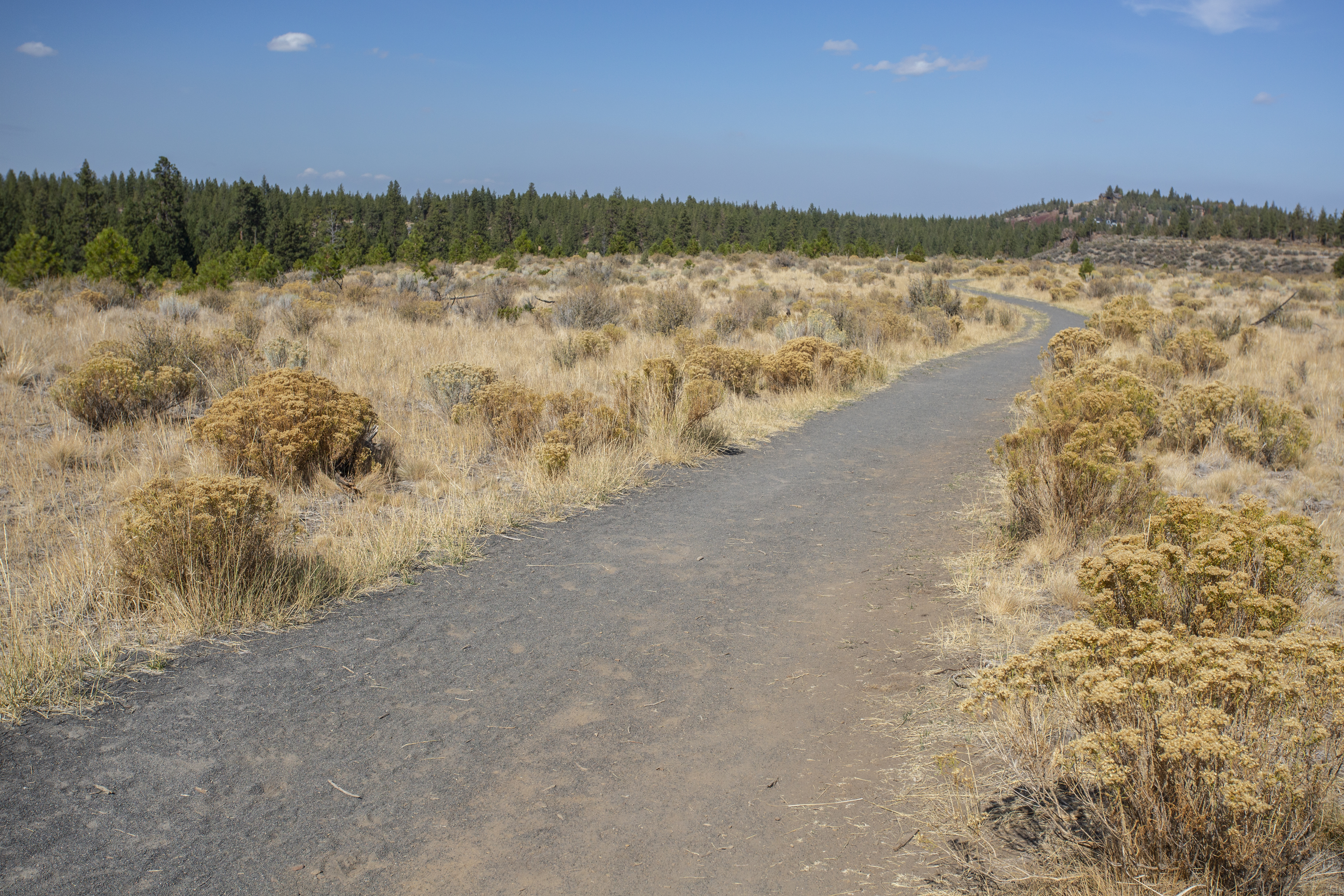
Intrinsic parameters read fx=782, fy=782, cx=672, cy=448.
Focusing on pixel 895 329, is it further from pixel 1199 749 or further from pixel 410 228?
pixel 410 228

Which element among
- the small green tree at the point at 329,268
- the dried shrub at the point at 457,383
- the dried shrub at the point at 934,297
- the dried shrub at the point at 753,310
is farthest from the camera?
the small green tree at the point at 329,268

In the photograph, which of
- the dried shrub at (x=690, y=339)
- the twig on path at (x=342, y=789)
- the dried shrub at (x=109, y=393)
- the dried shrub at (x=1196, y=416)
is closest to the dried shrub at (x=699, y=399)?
the dried shrub at (x=690, y=339)

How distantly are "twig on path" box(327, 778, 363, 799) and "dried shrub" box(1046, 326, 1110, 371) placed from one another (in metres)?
13.2

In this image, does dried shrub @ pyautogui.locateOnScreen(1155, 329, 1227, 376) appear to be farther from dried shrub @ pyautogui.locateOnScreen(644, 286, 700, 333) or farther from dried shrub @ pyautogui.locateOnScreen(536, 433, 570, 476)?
dried shrub @ pyautogui.locateOnScreen(536, 433, 570, 476)

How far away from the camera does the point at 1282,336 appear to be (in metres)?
17.8

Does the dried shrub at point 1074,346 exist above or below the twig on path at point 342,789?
above

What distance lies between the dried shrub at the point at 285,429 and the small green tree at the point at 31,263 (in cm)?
2110

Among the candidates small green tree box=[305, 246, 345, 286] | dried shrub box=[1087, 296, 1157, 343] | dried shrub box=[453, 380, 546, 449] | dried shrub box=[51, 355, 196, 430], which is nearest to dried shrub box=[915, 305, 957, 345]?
dried shrub box=[1087, 296, 1157, 343]

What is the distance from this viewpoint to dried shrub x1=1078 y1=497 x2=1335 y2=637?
3.28m

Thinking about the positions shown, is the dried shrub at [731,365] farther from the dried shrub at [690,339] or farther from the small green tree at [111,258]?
the small green tree at [111,258]

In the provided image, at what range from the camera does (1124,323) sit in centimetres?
1798

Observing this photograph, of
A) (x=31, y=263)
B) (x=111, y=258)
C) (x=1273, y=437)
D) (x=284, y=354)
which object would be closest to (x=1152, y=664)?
(x=1273, y=437)

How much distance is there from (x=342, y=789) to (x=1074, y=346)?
14.5m

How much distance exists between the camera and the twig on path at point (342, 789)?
298 cm
